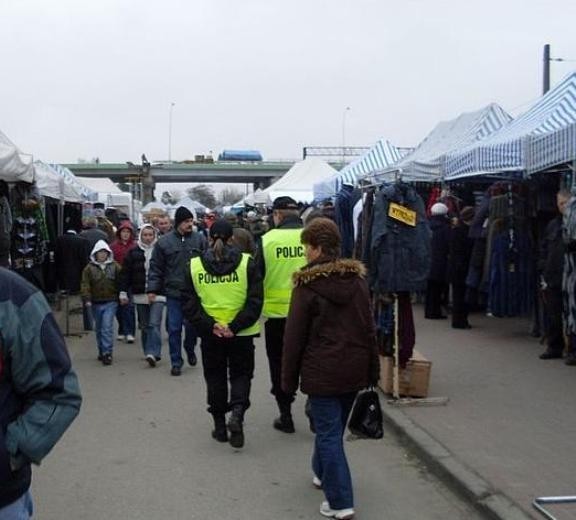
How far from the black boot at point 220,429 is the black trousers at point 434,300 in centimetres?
777

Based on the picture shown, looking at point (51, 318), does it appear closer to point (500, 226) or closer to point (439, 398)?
point (439, 398)

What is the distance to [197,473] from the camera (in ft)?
19.4

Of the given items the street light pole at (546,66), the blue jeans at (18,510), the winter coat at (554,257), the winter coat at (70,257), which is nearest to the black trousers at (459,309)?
the winter coat at (554,257)

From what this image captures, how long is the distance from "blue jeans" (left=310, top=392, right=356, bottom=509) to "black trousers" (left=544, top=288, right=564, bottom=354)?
18.3 feet

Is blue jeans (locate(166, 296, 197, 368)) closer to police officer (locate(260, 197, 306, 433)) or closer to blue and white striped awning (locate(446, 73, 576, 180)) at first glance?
police officer (locate(260, 197, 306, 433))

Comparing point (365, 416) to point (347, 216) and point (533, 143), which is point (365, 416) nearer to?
point (533, 143)

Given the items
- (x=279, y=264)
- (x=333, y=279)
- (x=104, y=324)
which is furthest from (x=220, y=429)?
(x=104, y=324)

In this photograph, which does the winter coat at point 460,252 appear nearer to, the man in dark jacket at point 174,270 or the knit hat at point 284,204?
the man in dark jacket at point 174,270

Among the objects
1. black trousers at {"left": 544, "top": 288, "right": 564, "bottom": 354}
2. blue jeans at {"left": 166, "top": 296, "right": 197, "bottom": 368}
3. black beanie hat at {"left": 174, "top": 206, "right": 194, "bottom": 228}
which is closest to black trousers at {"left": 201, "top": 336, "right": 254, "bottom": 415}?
blue jeans at {"left": 166, "top": 296, "right": 197, "bottom": 368}

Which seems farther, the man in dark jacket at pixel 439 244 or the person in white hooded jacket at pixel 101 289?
the man in dark jacket at pixel 439 244

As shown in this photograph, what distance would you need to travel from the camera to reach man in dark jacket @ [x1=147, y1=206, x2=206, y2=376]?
9727 millimetres

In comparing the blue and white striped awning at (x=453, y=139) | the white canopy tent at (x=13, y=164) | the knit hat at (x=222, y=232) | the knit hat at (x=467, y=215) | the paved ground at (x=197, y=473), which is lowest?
the paved ground at (x=197, y=473)

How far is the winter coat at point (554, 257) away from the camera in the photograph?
942cm

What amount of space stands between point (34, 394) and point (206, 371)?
162 inches
